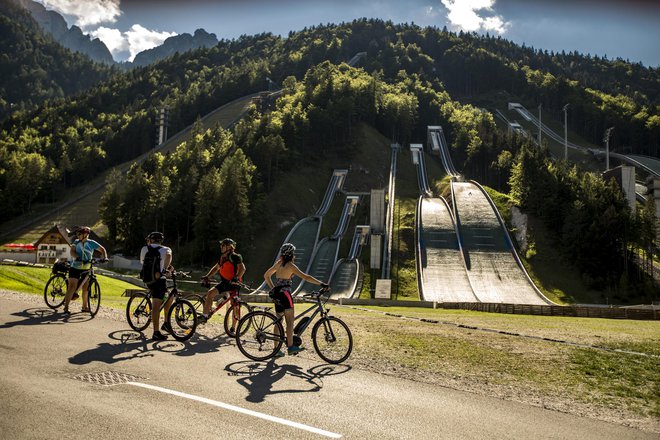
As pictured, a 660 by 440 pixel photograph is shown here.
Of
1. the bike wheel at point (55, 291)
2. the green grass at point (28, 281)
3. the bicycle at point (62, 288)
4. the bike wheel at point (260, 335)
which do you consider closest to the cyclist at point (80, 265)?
the bicycle at point (62, 288)

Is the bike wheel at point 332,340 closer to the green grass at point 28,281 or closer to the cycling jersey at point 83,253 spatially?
the cycling jersey at point 83,253

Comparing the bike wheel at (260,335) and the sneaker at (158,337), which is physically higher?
the bike wheel at (260,335)

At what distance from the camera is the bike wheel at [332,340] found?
1245 cm

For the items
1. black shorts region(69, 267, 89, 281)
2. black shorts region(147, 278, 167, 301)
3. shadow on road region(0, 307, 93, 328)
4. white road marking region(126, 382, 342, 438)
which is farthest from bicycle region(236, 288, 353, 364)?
black shorts region(69, 267, 89, 281)

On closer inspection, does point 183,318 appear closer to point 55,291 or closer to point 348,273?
point 55,291

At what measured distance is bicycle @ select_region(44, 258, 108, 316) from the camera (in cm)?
1778

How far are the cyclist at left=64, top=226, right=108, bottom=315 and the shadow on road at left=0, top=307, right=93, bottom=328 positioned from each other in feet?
1.29

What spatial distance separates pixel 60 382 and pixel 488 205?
81.3 metres

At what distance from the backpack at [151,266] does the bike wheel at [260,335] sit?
10.5 feet

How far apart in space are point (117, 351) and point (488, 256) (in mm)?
61088

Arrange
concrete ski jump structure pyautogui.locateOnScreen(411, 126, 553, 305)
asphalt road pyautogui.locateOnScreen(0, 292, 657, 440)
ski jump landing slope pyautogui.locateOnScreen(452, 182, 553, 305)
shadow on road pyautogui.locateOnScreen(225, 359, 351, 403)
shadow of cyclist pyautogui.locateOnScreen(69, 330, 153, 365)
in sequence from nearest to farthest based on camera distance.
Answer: asphalt road pyautogui.locateOnScreen(0, 292, 657, 440) → shadow on road pyautogui.locateOnScreen(225, 359, 351, 403) → shadow of cyclist pyautogui.locateOnScreen(69, 330, 153, 365) → ski jump landing slope pyautogui.locateOnScreen(452, 182, 553, 305) → concrete ski jump structure pyautogui.locateOnScreen(411, 126, 553, 305)

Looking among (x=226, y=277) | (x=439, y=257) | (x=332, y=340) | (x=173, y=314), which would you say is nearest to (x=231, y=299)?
(x=226, y=277)

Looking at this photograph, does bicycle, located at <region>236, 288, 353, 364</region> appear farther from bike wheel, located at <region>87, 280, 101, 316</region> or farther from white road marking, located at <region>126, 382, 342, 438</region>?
bike wheel, located at <region>87, 280, 101, 316</region>

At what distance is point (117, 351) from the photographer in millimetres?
12305
